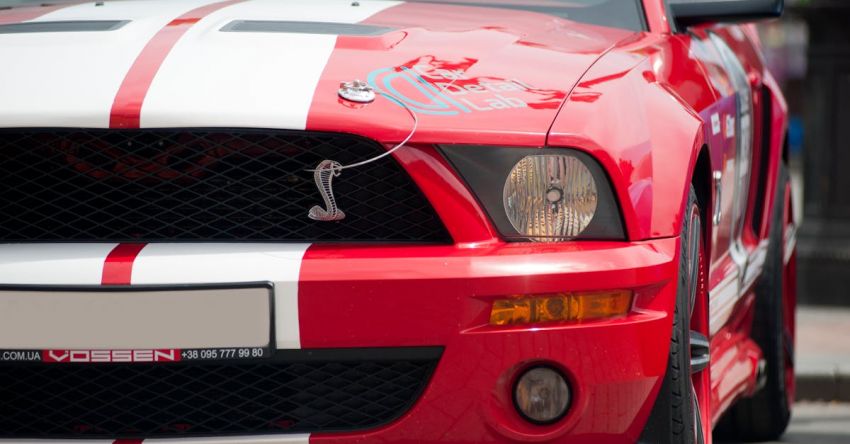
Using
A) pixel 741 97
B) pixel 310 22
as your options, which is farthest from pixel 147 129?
pixel 741 97

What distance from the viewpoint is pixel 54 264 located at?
8.42 feet

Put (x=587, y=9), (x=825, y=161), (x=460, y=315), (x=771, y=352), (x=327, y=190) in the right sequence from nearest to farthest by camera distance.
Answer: (x=460, y=315) < (x=327, y=190) < (x=587, y=9) < (x=771, y=352) < (x=825, y=161)

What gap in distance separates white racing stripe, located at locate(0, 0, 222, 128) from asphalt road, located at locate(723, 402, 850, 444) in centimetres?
288

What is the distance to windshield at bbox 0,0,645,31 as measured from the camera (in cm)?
363

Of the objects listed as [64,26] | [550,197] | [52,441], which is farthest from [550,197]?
[64,26]

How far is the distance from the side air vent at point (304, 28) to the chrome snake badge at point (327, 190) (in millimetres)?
A: 460

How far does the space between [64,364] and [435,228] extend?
26.4 inches

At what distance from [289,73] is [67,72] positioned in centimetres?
41

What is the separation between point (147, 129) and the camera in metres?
2.61

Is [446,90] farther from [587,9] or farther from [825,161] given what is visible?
[825,161]

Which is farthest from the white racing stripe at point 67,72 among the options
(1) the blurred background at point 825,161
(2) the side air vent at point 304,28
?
(1) the blurred background at point 825,161

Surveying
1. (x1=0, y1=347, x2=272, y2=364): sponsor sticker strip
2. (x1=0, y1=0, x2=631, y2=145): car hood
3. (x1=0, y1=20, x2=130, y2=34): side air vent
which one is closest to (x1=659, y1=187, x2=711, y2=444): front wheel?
(x1=0, y1=0, x2=631, y2=145): car hood

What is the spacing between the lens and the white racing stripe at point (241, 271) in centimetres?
251

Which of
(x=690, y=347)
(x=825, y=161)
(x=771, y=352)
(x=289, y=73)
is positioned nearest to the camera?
(x=289, y=73)
